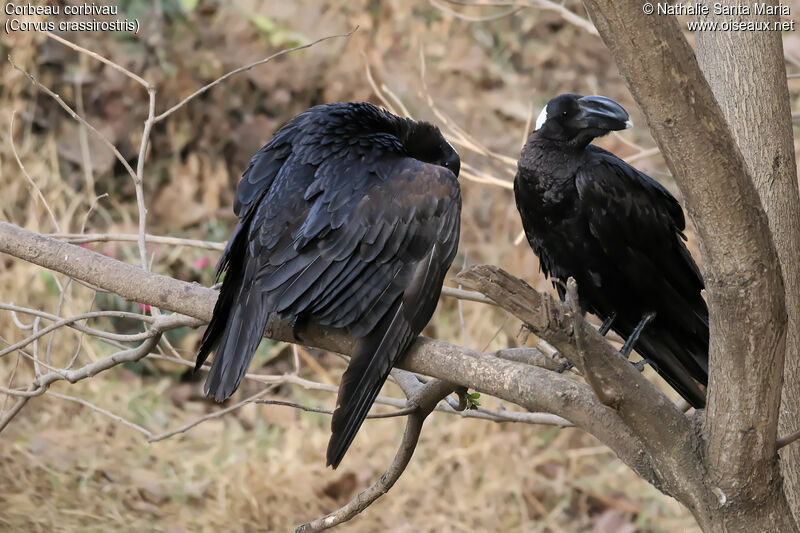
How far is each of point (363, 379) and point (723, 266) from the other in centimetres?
85

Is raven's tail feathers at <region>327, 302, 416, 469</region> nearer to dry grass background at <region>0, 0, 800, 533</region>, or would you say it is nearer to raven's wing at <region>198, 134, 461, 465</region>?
raven's wing at <region>198, 134, 461, 465</region>

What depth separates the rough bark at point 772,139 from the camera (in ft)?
6.82

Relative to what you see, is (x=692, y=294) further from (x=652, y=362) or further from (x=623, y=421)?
(x=623, y=421)

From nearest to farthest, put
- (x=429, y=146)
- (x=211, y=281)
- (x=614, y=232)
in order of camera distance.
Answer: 1. (x=614, y=232)
2. (x=429, y=146)
3. (x=211, y=281)

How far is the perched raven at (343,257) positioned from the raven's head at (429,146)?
28cm

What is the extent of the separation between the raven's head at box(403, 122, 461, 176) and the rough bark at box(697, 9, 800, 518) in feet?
2.84

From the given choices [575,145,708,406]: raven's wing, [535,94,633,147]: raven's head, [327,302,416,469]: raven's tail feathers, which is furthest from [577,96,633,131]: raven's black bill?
[327,302,416,469]: raven's tail feathers

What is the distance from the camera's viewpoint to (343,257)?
7.07 feet

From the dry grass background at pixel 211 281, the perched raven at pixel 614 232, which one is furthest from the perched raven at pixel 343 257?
the dry grass background at pixel 211 281

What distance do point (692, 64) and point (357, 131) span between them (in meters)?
1.33

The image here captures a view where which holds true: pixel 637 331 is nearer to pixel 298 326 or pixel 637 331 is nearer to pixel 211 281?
pixel 298 326

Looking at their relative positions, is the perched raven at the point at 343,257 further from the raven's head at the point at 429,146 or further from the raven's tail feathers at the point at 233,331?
the raven's head at the point at 429,146

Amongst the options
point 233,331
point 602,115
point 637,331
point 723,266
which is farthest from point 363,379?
point 602,115

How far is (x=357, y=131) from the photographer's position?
8.41ft
